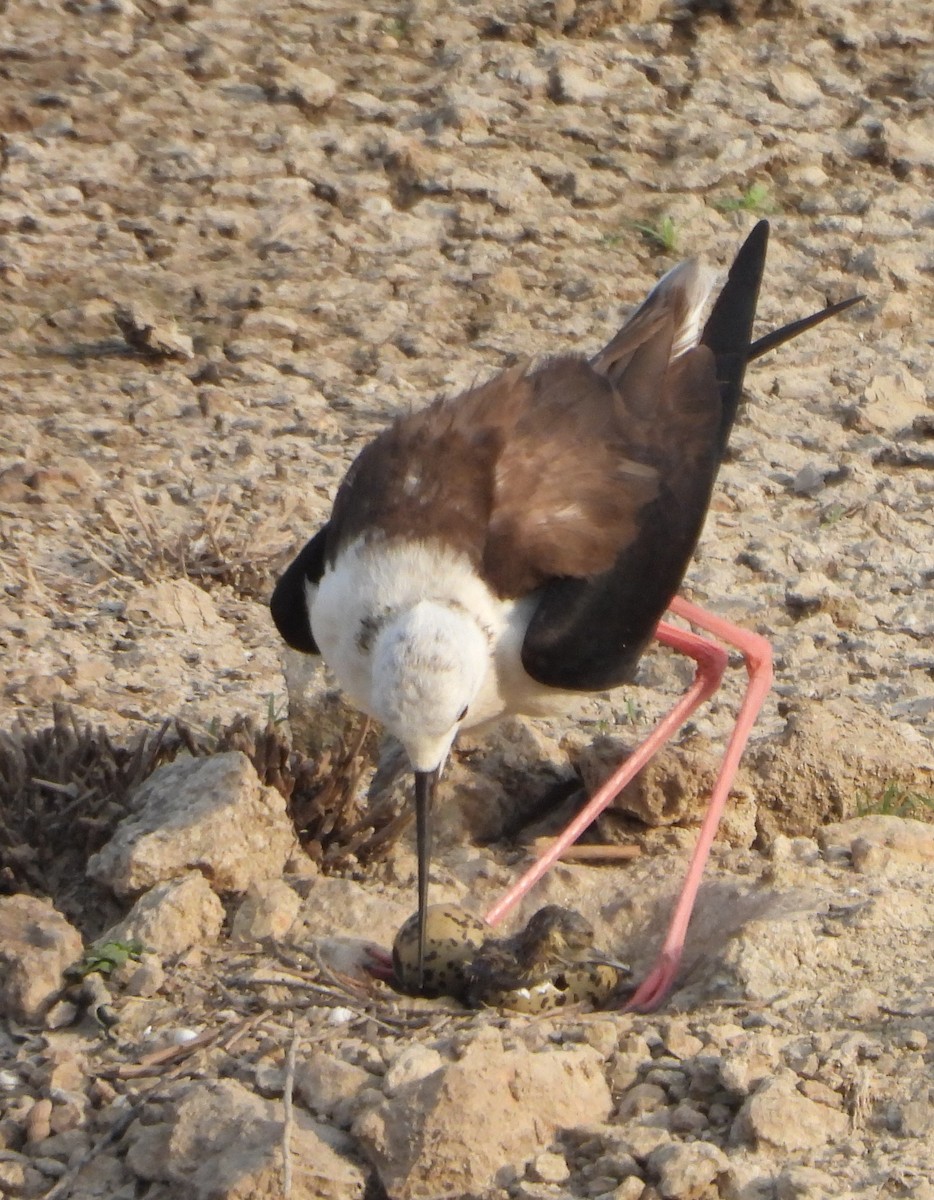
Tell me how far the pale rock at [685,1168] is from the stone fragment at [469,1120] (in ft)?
0.76

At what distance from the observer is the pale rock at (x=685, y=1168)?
11.2ft

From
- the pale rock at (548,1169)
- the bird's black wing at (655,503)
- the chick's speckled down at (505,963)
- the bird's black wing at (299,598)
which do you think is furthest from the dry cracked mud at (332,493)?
the bird's black wing at (655,503)

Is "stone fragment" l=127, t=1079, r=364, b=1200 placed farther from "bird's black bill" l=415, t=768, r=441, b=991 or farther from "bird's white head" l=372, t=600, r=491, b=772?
"bird's white head" l=372, t=600, r=491, b=772

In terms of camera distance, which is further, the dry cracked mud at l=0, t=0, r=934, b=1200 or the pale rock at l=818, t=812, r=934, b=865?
the pale rock at l=818, t=812, r=934, b=865

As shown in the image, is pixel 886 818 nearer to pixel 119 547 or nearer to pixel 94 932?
pixel 94 932

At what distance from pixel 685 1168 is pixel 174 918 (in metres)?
1.53

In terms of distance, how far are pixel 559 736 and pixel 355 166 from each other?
3699 mm

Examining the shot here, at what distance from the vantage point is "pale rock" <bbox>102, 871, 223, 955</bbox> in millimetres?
4449

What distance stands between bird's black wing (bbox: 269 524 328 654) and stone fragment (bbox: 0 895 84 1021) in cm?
107

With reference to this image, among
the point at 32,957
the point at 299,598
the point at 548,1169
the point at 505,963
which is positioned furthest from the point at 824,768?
the point at 32,957

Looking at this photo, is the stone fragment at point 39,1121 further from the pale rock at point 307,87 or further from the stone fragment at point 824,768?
the pale rock at point 307,87

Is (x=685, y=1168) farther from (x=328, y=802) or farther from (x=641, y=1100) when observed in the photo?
(x=328, y=802)

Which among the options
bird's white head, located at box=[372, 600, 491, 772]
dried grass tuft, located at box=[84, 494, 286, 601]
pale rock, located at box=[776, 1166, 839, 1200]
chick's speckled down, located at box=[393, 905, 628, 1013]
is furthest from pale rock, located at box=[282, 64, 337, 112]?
pale rock, located at box=[776, 1166, 839, 1200]

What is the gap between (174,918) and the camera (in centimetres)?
449
